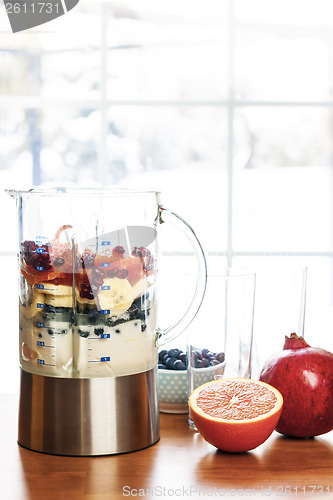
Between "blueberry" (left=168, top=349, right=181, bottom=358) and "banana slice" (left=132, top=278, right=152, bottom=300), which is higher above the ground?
"banana slice" (left=132, top=278, right=152, bottom=300)

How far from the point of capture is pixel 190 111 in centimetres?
344

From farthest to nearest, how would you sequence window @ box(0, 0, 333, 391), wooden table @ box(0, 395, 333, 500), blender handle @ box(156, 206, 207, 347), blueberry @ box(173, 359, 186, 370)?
window @ box(0, 0, 333, 391)
blueberry @ box(173, 359, 186, 370)
blender handle @ box(156, 206, 207, 347)
wooden table @ box(0, 395, 333, 500)

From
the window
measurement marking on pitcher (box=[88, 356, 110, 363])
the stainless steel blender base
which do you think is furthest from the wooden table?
the window

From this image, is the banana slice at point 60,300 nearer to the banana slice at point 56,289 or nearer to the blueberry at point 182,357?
the banana slice at point 56,289

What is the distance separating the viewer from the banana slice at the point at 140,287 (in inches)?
33.5

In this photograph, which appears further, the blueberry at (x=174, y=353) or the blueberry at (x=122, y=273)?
the blueberry at (x=174, y=353)

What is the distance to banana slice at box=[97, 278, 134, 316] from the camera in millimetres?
826

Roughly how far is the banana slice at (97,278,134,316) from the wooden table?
182 millimetres

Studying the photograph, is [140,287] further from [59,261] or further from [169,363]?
[169,363]

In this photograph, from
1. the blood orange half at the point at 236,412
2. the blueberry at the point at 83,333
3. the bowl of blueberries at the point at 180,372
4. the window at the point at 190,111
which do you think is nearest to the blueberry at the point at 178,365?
the bowl of blueberries at the point at 180,372

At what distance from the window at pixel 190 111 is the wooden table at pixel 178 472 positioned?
2451 mm

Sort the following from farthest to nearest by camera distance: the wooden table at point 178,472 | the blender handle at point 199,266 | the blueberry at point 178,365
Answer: the blueberry at point 178,365, the blender handle at point 199,266, the wooden table at point 178,472

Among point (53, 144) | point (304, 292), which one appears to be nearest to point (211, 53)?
point (53, 144)

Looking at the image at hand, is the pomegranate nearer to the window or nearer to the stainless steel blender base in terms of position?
the stainless steel blender base
